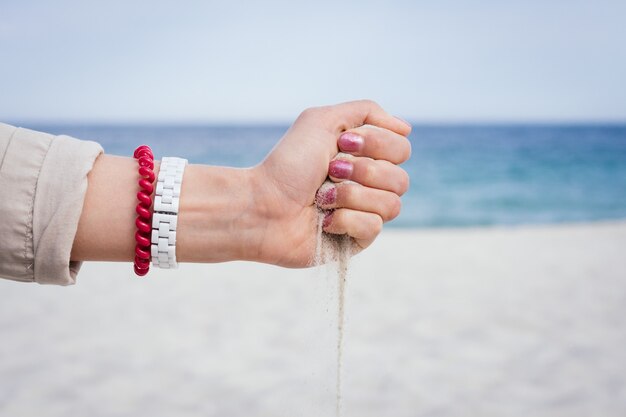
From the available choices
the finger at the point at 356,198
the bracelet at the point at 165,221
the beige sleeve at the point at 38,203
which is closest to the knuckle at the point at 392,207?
the finger at the point at 356,198

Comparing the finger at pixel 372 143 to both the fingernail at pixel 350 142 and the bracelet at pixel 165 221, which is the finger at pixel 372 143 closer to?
the fingernail at pixel 350 142

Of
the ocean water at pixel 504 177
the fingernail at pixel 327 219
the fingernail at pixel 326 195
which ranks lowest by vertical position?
the fingernail at pixel 327 219

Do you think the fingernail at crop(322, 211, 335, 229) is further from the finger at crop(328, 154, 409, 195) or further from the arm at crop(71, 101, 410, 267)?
the finger at crop(328, 154, 409, 195)

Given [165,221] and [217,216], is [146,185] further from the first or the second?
[217,216]

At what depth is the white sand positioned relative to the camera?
3463mm

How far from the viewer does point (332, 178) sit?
1.85m

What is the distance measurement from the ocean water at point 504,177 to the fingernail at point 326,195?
40.5 feet

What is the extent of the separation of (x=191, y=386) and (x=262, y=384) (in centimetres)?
43

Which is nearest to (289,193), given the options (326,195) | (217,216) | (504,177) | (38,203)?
(326,195)

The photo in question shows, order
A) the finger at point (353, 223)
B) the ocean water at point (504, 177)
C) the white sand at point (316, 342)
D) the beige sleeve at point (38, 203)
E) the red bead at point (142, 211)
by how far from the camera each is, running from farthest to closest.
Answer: the ocean water at point (504, 177), the white sand at point (316, 342), the finger at point (353, 223), the red bead at point (142, 211), the beige sleeve at point (38, 203)

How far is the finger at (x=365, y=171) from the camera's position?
1816 mm

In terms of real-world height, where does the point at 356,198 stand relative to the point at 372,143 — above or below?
below

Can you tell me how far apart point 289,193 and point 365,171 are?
→ 235mm

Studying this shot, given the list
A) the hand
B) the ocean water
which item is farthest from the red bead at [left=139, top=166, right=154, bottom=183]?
the ocean water
